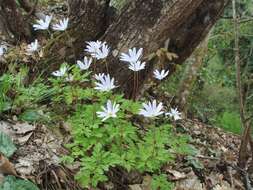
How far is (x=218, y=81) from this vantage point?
8203mm

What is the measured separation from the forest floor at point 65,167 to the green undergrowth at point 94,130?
3.1 inches

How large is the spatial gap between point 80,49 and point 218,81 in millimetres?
4574

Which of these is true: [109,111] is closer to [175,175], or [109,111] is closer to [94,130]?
[94,130]

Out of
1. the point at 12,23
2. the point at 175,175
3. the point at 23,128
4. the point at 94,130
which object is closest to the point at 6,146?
the point at 23,128

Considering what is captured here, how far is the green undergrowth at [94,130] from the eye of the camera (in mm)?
2631

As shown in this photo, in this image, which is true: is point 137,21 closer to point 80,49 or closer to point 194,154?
point 80,49

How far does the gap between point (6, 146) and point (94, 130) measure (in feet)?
1.63

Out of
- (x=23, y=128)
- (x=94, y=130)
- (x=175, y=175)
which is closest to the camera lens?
(x=94, y=130)

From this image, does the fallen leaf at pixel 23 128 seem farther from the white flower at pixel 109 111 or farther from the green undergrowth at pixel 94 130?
the white flower at pixel 109 111

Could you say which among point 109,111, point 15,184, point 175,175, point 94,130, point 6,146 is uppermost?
point 109,111

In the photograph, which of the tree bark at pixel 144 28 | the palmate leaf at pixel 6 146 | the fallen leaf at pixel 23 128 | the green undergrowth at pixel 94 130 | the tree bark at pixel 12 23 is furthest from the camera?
the tree bark at pixel 12 23

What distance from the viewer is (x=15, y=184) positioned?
2.53 m

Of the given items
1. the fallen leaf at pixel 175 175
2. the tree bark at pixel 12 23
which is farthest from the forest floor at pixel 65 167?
the tree bark at pixel 12 23

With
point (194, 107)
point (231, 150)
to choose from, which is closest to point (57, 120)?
point (231, 150)
